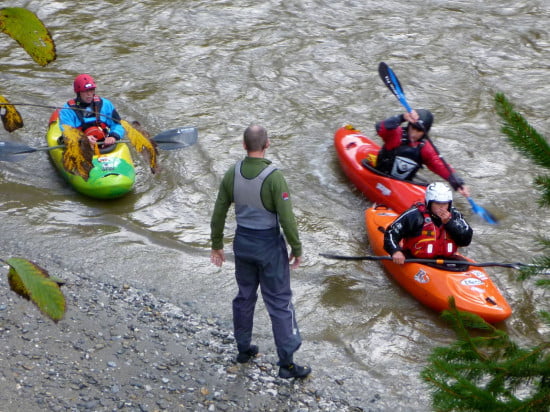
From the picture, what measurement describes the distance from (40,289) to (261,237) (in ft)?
9.86

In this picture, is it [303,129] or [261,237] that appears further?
[303,129]

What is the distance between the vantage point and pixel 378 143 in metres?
9.89

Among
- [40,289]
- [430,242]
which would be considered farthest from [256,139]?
[40,289]

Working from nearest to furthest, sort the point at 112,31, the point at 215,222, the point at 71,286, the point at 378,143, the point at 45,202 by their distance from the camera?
the point at 215,222 < the point at 71,286 < the point at 45,202 < the point at 378,143 < the point at 112,31

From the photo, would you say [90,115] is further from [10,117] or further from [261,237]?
[10,117]

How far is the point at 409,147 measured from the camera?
25.7 ft

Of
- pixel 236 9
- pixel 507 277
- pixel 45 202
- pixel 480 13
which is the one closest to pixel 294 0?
pixel 236 9

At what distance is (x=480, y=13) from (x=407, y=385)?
418 inches

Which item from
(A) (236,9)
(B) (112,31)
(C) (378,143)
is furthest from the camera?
(A) (236,9)

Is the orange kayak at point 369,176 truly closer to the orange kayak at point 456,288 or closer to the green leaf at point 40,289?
the orange kayak at point 456,288

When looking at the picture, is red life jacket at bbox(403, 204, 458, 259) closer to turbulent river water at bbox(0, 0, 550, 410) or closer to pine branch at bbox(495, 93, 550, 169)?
turbulent river water at bbox(0, 0, 550, 410)

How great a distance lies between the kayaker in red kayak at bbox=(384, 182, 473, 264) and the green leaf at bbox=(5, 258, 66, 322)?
190 inches

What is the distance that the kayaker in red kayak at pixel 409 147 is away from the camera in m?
7.64

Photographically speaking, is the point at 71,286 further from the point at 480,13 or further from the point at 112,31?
the point at 480,13
